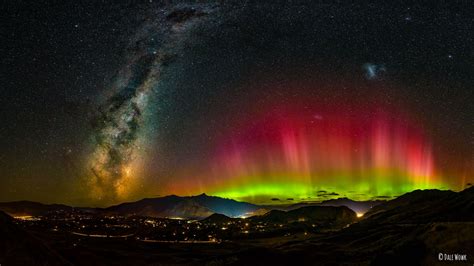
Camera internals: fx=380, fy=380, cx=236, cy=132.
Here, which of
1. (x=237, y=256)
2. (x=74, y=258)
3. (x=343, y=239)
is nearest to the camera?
(x=74, y=258)

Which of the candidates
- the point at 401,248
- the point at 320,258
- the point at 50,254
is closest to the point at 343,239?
the point at 320,258

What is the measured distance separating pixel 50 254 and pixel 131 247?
65.0 metres

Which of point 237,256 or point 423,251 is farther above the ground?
point 423,251

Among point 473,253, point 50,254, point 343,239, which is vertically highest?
point 50,254

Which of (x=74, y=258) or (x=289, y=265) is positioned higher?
(x=74, y=258)

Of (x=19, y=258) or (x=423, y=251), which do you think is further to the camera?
(x=423, y=251)

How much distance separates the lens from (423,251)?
35.7 m

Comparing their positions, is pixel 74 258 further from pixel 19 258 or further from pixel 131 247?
pixel 131 247

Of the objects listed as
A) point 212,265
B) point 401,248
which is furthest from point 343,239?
point 401,248

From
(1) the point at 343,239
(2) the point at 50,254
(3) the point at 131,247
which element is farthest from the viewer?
(1) the point at 343,239

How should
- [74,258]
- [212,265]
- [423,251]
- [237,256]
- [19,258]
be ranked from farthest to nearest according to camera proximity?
[237,256] → [212,265] → [74,258] → [423,251] → [19,258]

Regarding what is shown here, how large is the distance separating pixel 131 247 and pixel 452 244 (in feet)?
229

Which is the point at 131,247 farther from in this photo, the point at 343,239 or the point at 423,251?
the point at 423,251

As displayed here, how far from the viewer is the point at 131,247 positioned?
8738 centimetres
